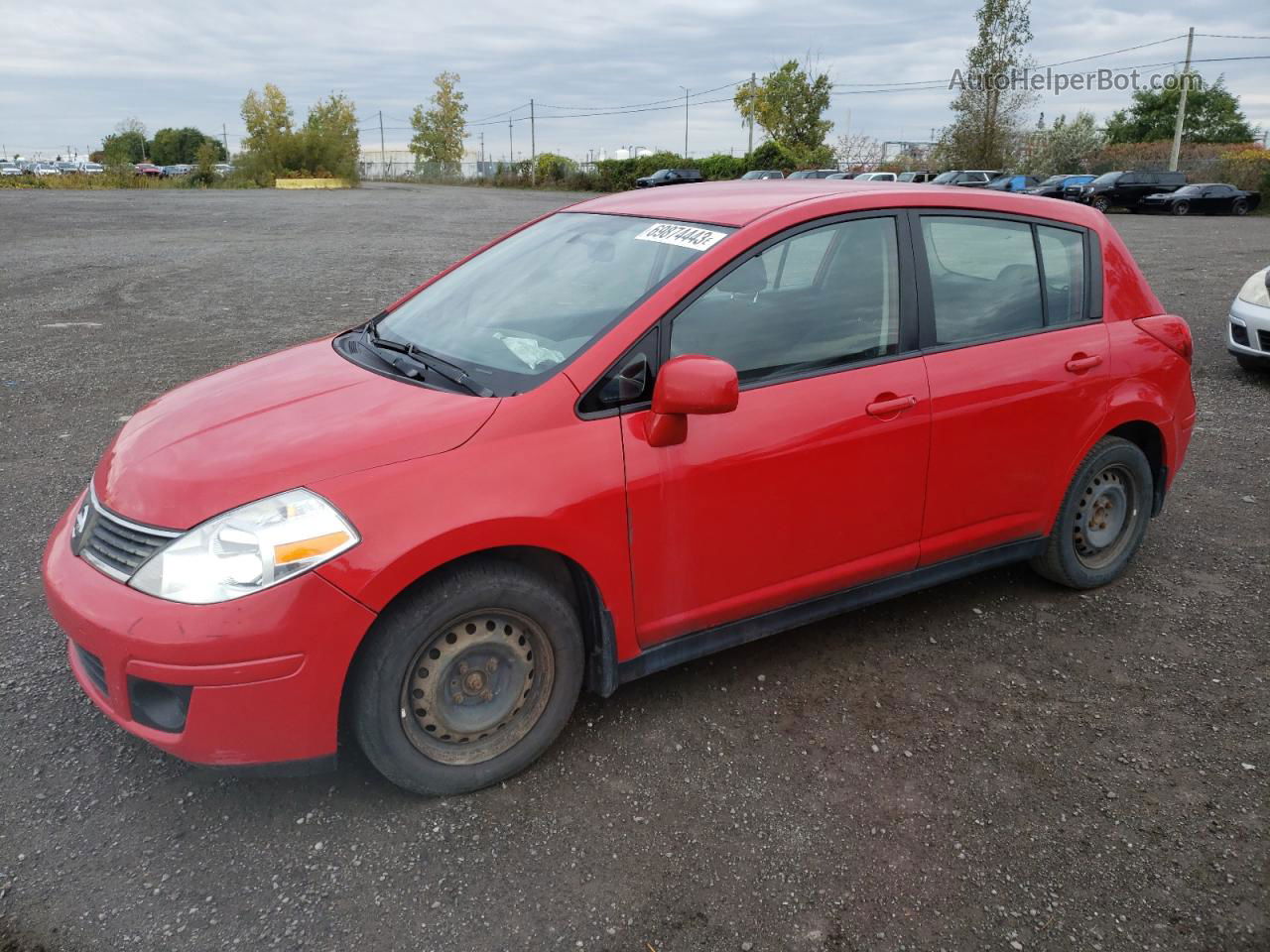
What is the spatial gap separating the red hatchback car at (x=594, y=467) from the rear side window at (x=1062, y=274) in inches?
0.5

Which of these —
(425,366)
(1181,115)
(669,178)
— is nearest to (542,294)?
(425,366)

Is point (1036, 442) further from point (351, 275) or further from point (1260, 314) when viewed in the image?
point (351, 275)

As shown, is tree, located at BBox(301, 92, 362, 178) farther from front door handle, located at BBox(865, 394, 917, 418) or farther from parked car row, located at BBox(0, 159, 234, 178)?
front door handle, located at BBox(865, 394, 917, 418)

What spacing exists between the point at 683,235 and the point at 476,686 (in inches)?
62.1

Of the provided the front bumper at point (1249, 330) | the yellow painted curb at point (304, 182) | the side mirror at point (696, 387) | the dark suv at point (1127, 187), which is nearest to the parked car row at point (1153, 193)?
the dark suv at point (1127, 187)

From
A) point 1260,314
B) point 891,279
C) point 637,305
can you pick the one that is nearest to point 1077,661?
point 891,279

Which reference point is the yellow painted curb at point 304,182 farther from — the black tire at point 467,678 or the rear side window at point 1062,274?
the black tire at point 467,678

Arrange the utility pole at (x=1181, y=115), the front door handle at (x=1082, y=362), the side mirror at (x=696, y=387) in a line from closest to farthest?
the side mirror at (x=696, y=387)
the front door handle at (x=1082, y=362)
the utility pole at (x=1181, y=115)

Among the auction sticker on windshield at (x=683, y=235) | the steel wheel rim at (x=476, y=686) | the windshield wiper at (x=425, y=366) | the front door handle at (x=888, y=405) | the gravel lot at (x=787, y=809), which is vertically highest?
the auction sticker on windshield at (x=683, y=235)

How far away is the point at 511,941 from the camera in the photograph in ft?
7.58

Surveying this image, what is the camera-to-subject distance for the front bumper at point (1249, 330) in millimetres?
7633

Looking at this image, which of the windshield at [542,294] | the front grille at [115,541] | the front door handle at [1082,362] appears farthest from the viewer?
the front door handle at [1082,362]

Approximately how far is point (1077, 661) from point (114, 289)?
1284cm

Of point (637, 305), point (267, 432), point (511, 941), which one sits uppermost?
point (637, 305)
